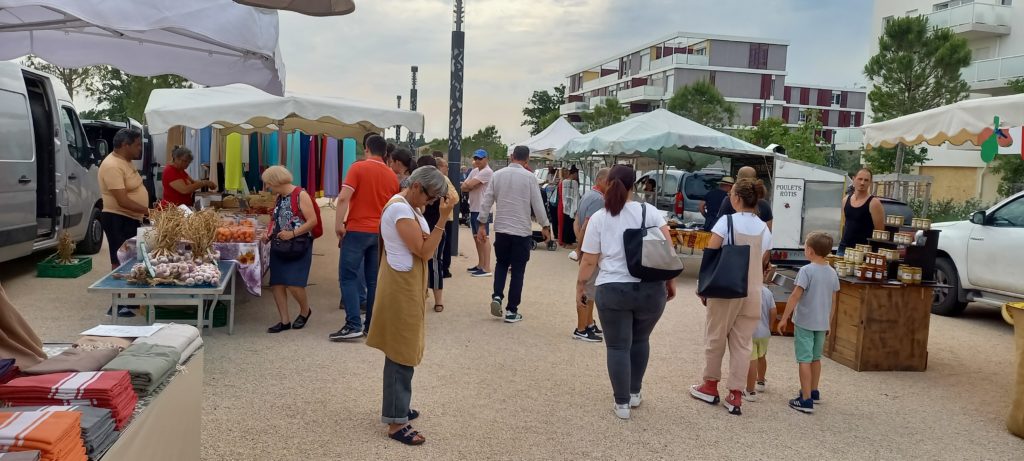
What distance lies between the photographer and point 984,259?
835 centimetres

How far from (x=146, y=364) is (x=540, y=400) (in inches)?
116

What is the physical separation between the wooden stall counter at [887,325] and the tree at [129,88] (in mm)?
22246

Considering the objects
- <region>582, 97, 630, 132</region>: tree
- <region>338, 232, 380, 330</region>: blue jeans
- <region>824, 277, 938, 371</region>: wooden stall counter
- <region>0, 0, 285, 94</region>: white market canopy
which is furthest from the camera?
<region>582, 97, 630, 132</region>: tree

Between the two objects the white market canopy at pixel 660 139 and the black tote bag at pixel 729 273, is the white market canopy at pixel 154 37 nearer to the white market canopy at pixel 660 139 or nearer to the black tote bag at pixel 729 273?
the black tote bag at pixel 729 273

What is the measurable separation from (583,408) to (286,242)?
3.18 meters

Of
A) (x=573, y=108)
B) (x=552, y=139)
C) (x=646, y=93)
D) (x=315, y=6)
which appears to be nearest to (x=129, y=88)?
(x=552, y=139)

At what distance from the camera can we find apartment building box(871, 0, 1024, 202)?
27375mm

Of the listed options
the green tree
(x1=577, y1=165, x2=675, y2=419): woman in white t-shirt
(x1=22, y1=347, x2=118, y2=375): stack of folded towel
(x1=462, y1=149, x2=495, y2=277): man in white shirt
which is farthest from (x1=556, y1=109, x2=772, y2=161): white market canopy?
the green tree

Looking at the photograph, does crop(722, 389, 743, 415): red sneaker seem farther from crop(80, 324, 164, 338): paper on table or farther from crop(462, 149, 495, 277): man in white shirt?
crop(462, 149, 495, 277): man in white shirt

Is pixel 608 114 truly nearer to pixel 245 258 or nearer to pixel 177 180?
pixel 177 180

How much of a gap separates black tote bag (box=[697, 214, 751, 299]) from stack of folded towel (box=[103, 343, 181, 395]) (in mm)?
3250

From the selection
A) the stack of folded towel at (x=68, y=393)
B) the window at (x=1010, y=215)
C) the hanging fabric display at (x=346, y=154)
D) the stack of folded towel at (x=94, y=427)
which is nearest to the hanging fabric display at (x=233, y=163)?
the hanging fabric display at (x=346, y=154)

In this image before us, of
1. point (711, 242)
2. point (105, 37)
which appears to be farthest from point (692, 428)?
point (105, 37)

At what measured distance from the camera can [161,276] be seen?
602 cm
